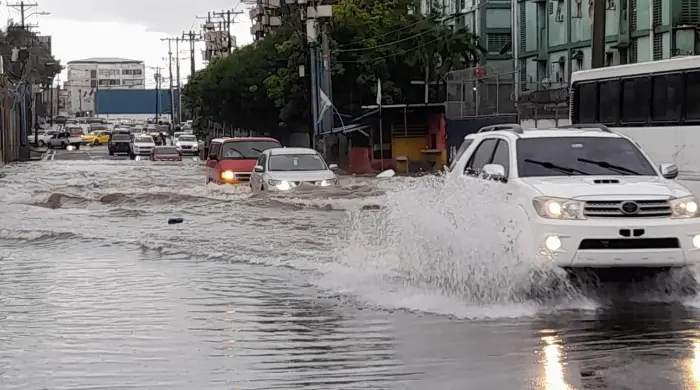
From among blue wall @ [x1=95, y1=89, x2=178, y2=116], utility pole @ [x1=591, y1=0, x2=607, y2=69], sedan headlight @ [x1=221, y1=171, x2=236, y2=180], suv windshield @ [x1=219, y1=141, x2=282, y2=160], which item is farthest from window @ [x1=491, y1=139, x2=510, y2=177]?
blue wall @ [x1=95, y1=89, x2=178, y2=116]

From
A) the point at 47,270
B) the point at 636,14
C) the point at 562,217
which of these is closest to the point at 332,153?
the point at 636,14

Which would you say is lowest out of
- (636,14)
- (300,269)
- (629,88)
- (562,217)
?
(300,269)

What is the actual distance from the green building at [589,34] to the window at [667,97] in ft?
59.6

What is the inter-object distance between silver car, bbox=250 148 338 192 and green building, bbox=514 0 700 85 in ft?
54.5

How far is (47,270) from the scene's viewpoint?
15.2 meters

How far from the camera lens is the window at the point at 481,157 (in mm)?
13030

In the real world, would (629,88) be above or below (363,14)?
below

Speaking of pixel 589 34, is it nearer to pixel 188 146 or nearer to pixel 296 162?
pixel 296 162

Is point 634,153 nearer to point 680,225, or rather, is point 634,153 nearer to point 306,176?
point 680,225

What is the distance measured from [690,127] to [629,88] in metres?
2.56

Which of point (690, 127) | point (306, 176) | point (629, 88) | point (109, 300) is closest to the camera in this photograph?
point (109, 300)

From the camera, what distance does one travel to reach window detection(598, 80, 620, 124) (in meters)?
24.0

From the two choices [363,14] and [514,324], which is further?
[363,14]

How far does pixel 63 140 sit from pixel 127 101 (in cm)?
7291
